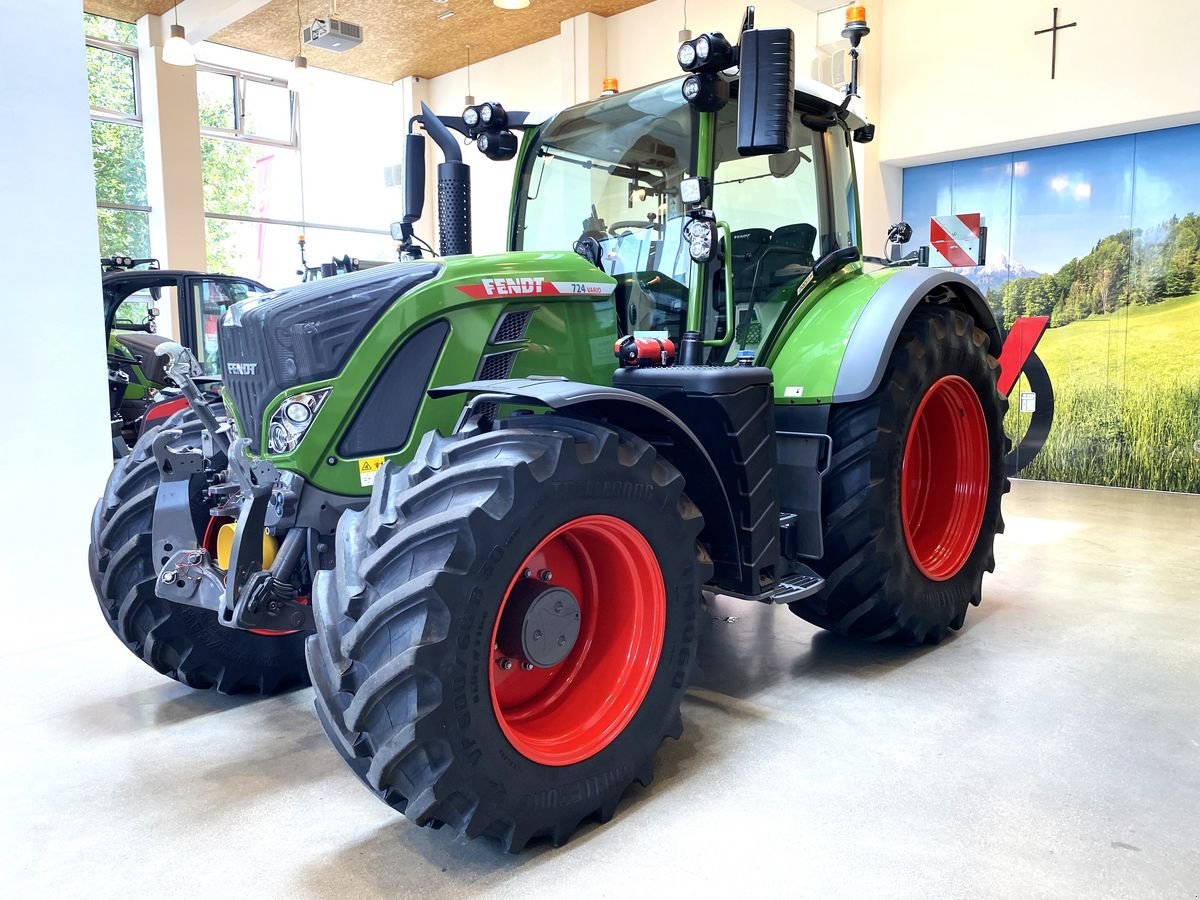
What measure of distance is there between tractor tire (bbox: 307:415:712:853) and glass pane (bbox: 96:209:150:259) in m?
9.83

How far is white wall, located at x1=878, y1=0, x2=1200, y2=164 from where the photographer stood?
6.46m

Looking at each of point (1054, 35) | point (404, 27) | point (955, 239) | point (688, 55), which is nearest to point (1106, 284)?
point (1054, 35)

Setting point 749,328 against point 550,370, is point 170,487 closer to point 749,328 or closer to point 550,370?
point 550,370

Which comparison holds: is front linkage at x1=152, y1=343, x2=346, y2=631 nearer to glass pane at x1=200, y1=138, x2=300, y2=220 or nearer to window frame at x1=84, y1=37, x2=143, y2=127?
window frame at x1=84, y1=37, x2=143, y2=127

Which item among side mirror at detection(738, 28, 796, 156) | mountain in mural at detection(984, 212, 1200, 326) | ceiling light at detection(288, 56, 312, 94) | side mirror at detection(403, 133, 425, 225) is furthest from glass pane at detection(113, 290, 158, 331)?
mountain in mural at detection(984, 212, 1200, 326)

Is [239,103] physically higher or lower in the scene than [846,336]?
higher

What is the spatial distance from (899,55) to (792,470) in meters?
6.00

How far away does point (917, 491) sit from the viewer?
3.93 metres

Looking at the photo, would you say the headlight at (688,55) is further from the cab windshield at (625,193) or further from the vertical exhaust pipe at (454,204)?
the vertical exhaust pipe at (454,204)

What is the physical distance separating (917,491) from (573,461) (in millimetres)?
2315

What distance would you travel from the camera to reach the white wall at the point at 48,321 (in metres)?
3.61

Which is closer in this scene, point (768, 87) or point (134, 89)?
point (768, 87)

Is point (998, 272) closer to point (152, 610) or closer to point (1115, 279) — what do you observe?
point (1115, 279)

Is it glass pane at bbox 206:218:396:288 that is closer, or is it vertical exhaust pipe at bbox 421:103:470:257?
vertical exhaust pipe at bbox 421:103:470:257
